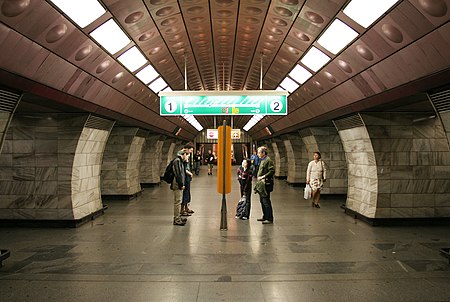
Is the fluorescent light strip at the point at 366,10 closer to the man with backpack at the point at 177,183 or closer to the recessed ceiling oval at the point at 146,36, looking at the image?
the recessed ceiling oval at the point at 146,36

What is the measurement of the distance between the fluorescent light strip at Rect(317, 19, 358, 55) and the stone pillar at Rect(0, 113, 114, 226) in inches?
206

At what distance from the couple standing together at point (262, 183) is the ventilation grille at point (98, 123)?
364 centimetres

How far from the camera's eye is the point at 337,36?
5.50m

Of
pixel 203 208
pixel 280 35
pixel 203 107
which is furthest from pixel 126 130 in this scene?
pixel 280 35

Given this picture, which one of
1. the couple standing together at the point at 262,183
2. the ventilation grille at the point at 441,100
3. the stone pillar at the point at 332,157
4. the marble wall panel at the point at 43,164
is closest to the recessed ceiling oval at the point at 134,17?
the marble wall panel at the point at 43,164

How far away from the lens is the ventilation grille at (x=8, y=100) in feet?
15.3

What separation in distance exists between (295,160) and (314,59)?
10.3 m

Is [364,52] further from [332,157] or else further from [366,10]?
[332,157]

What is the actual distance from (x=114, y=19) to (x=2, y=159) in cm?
485

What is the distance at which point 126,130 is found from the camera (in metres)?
12.3

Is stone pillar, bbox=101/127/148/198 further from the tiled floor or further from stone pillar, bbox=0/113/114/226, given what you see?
stone pillar, bbox=0/113/114/226

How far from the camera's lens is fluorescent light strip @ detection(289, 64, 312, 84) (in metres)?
7.84

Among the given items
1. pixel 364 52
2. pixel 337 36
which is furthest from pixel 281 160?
pixel 364 52

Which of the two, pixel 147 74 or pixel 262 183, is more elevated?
pixel 147 74
